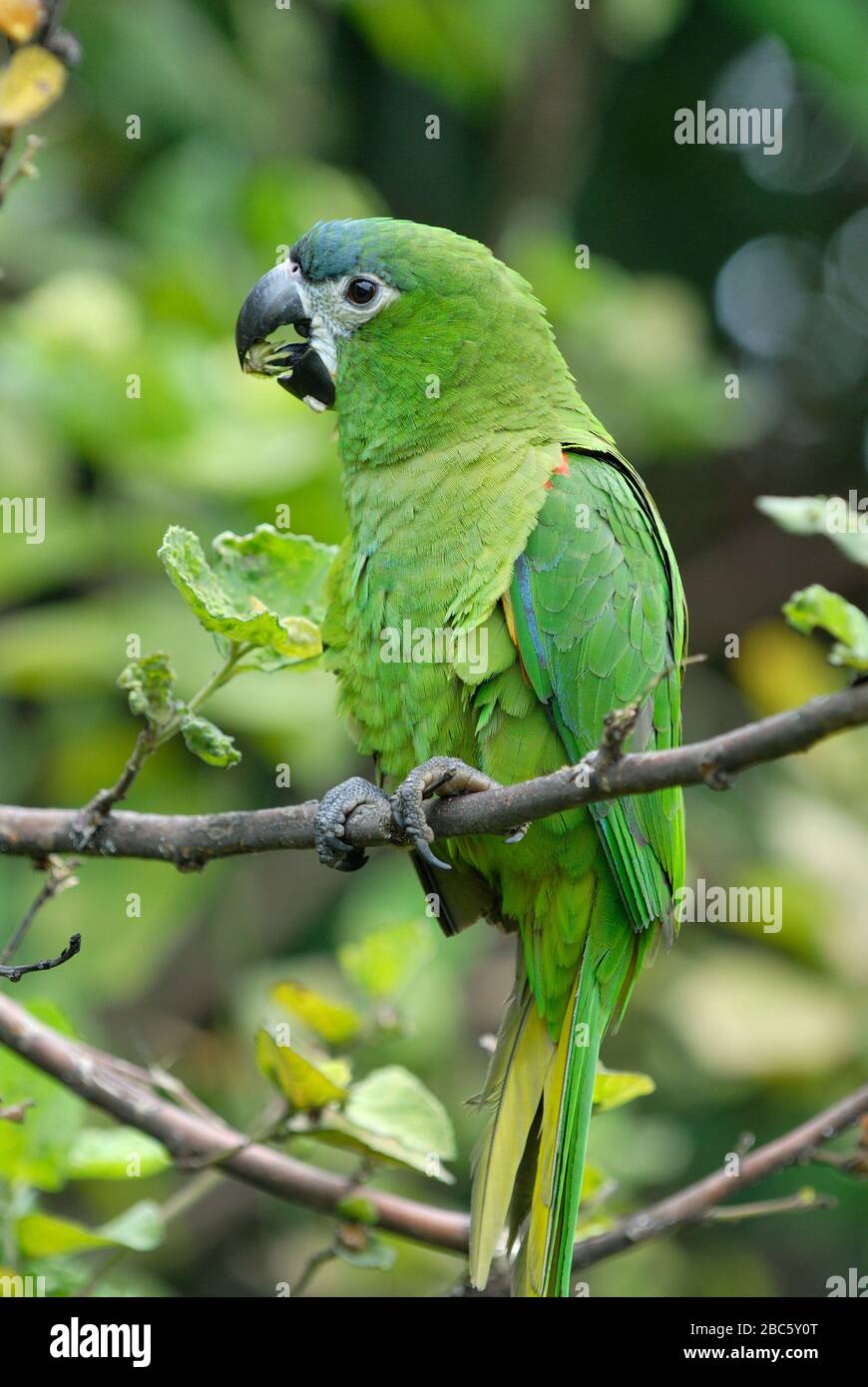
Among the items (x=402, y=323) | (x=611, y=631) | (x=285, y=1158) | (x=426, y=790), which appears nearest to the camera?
(x=426, y=790)

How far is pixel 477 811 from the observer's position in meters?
1.63

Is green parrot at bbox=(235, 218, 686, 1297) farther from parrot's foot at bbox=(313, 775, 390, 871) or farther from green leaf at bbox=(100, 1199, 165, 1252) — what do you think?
green leaf at bbox=(100, 1199, 165, 1252)

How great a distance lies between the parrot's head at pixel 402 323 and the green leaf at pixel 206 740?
818 millimetres

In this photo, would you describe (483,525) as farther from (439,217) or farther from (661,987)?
(439,217)

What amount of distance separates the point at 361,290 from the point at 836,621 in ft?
4.71

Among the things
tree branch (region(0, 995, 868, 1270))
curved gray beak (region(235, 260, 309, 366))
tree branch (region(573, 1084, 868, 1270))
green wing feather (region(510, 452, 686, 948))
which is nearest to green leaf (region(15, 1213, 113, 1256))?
tree branch (region(0, 995, 868, 1270))

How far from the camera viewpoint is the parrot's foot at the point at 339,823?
70.8 inches

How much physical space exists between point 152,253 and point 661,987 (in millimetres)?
2594

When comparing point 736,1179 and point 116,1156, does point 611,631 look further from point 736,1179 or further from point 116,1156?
point 116,1156

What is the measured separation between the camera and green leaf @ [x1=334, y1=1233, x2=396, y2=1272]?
6.35ft

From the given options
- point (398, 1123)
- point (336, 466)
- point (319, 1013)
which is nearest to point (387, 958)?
point (319, 1013)
